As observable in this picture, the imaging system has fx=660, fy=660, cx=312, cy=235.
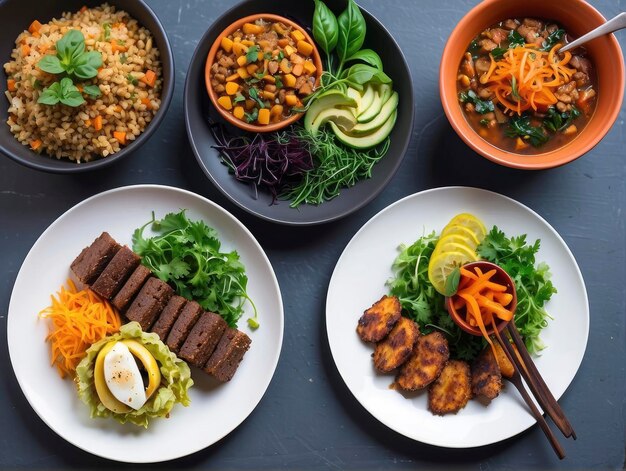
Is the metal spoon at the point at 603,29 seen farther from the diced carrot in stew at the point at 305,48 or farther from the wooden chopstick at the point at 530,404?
the wooden chopstick at the point at 530,404

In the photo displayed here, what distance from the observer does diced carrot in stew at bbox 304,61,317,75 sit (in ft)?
9.84

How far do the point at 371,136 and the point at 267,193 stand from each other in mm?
564

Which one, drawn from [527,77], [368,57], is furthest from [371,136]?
[527,77]

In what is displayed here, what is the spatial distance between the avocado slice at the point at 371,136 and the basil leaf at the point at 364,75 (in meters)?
0.17

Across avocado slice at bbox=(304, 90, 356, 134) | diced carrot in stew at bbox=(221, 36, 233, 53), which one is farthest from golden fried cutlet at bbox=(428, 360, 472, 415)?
diced carrot in stew at bbox=(221, 36, 233, 53)

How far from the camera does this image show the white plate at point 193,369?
3.03 meters

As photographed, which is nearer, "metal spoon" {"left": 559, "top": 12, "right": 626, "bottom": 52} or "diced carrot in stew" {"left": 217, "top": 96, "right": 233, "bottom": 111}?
"metal spoon" {"left": 559, "top": 12, "right": 626, "bottom": 52}

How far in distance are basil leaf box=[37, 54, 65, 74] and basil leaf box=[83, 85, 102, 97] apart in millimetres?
114

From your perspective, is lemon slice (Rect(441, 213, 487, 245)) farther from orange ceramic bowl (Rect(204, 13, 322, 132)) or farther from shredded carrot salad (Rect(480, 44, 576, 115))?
orange ceramic bowl (Rect(204, 13, 322, 132))

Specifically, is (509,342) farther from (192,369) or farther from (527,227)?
(192,369)

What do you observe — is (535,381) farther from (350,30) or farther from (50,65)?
(50,65)

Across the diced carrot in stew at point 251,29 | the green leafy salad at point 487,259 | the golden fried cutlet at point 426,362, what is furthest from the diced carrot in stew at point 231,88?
the golden fried cutlet at point 426,362

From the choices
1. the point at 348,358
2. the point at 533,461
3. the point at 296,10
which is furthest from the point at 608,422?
the point at 296,10

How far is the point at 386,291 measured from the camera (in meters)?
3.22
